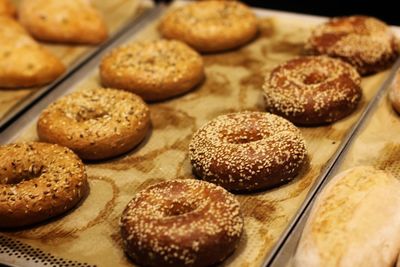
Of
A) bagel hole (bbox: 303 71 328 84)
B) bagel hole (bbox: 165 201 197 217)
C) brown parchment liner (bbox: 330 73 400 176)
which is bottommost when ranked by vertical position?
bagel hole (bbox: 165 201 197 217)

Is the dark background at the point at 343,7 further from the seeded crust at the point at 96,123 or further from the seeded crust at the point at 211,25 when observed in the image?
the seeded crust at the point at 96,123

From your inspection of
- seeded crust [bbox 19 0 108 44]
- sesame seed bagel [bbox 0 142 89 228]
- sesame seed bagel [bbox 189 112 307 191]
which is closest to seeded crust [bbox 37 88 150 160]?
sesame seed bagel [bbox 0 142 89 228]

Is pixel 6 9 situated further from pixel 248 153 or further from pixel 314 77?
pixel 248 153

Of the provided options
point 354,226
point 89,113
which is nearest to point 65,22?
point 89,113

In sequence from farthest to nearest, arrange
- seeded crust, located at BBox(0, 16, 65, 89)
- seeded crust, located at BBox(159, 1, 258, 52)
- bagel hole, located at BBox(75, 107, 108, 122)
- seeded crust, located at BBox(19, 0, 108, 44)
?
→ seeded crust, located at BBox(19, 0, 108, 44)
seeded crust, located at BBox(159, 1, 258, 52)
seeded crust, located at BBox(0, 16, 65, 89)
bagel hole, located at BBox(75, 107, 108, 122)

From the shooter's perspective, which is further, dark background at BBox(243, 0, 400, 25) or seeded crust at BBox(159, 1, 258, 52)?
dark background at BBox(243, 0, 400, 25)

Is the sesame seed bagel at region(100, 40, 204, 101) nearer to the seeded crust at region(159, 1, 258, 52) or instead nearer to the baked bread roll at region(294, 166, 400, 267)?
the seeded crust at region(159, 1, 258, 52)
